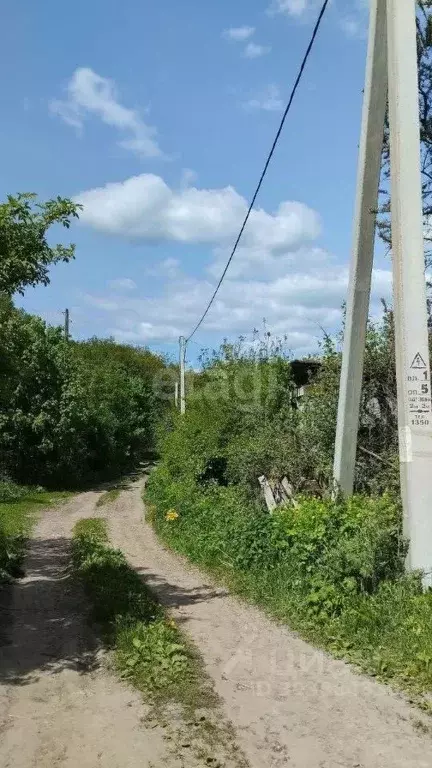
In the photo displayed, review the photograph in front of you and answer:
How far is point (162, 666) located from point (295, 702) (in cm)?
132

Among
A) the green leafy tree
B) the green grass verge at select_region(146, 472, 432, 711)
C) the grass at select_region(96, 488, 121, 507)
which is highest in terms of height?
the green leafy tree

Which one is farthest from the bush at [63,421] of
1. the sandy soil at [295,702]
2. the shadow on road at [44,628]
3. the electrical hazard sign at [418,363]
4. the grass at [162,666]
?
the electrical hazard sign at [418,363]

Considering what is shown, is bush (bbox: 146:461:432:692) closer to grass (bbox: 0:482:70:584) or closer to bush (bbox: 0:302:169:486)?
grass (bbox: 0:482:70:584)

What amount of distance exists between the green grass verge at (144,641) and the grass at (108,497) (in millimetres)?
15570

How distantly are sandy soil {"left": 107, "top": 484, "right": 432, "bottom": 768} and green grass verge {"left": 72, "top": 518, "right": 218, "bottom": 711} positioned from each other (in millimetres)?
223

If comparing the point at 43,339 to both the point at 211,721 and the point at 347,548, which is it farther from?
the point at 211,721

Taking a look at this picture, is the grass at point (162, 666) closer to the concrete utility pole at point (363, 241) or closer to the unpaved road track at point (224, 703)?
the unpaved road track at point (224, 703)

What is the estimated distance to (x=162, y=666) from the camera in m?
5.96

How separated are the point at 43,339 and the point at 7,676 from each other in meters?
26.3

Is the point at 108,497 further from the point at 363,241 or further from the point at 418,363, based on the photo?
the point at 418,363

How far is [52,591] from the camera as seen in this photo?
9.77 m

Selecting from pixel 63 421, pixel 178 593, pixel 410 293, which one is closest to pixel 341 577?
pixel 410 293

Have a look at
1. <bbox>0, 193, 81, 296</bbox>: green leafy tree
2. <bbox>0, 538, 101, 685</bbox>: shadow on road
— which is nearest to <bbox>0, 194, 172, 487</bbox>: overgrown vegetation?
<bbox>0, 193, 81, 296</bbox>: green leafy tree

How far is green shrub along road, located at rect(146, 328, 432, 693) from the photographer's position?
6.33m
